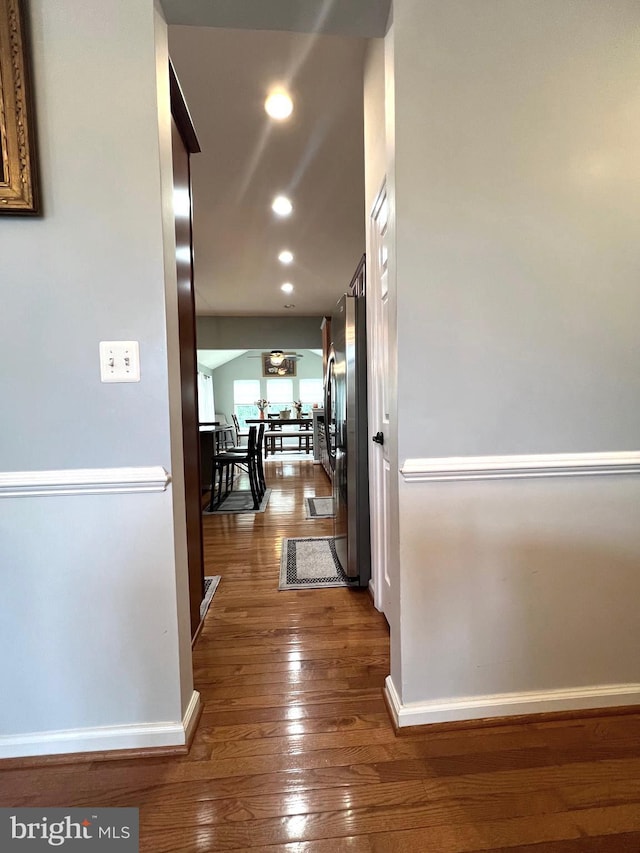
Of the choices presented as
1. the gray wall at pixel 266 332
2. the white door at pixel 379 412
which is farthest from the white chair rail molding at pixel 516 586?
the gray wall at pixel 266 332

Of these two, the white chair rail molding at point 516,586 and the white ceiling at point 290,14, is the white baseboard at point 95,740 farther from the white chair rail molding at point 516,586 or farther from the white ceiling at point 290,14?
the white ceiling at point 290,14

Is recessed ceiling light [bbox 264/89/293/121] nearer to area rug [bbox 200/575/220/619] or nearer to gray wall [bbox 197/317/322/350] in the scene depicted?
area rug [bbox 200/575/220/619]

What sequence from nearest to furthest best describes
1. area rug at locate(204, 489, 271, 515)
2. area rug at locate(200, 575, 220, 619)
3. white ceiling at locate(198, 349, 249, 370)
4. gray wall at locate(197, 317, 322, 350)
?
area rug at locate(200, 575, 220, 619) < area rug at locate(204, 489, 271, 515) < gray wall at locate(197, 317, 322, 350) < white ceiling at locate(198, 349, 249, 370)

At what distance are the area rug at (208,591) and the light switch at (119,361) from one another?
1.40 meters

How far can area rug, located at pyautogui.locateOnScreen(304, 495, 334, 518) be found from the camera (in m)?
3.81

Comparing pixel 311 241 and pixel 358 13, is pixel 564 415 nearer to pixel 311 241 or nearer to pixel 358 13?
pixel 358 13

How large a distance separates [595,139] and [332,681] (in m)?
2.18

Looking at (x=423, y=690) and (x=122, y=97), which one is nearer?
(x=122, y=97)

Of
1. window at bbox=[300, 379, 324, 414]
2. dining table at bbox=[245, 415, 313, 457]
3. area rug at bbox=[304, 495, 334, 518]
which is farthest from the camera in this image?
window at bbox=[300, 379, 324, 414]

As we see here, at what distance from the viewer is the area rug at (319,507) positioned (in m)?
3.81

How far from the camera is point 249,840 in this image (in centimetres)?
95

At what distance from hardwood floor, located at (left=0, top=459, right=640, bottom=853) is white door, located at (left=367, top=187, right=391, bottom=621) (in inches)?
18.4

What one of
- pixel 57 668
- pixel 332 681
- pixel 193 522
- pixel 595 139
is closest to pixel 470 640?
pixel 332 681

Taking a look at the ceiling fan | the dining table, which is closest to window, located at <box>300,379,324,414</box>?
the ceiling fan
